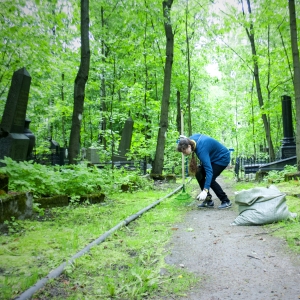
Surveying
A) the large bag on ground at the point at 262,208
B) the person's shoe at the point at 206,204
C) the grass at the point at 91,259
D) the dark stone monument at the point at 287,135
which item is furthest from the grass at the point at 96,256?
the dark stone monument at the point at 287,135

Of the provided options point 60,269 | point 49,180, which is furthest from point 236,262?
point 49,180

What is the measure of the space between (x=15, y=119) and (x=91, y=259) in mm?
9059

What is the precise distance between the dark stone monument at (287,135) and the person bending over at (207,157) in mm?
12834

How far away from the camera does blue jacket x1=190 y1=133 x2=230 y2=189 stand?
6074 mm

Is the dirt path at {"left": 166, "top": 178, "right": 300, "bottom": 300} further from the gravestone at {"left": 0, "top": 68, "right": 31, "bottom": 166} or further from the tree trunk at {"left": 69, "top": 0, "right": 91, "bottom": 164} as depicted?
the gravestone at {"left": 0, "top": 68, "right": 31, "bottom": 166}

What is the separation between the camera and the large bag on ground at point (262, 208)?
4664mm

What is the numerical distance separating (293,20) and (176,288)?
1090cm

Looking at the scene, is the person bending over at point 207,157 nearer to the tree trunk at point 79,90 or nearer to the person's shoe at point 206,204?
the person's shoe at point 206,204

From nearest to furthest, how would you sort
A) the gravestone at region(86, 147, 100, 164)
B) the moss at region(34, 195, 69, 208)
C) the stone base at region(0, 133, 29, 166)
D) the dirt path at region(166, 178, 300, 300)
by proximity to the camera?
the dirt path at region(166, 178, 300, 300) < the moss at region(34, 195, 69, 208) < the stone base at region(0, 133, 29, 166) < the gravestone at region(86, 147, 100, 164)

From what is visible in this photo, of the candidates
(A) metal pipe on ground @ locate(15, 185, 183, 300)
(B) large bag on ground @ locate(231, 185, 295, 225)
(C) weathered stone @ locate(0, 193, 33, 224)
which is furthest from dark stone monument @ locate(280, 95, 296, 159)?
(C) weathered stone @ locate(0, 193, 33, 224)

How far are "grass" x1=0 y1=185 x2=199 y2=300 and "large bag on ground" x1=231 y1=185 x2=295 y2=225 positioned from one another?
120cm

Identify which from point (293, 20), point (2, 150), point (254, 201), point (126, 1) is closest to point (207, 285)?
point (254, 201)

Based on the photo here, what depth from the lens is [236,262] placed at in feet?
10.2

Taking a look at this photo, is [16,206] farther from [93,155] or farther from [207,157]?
[93,155]
